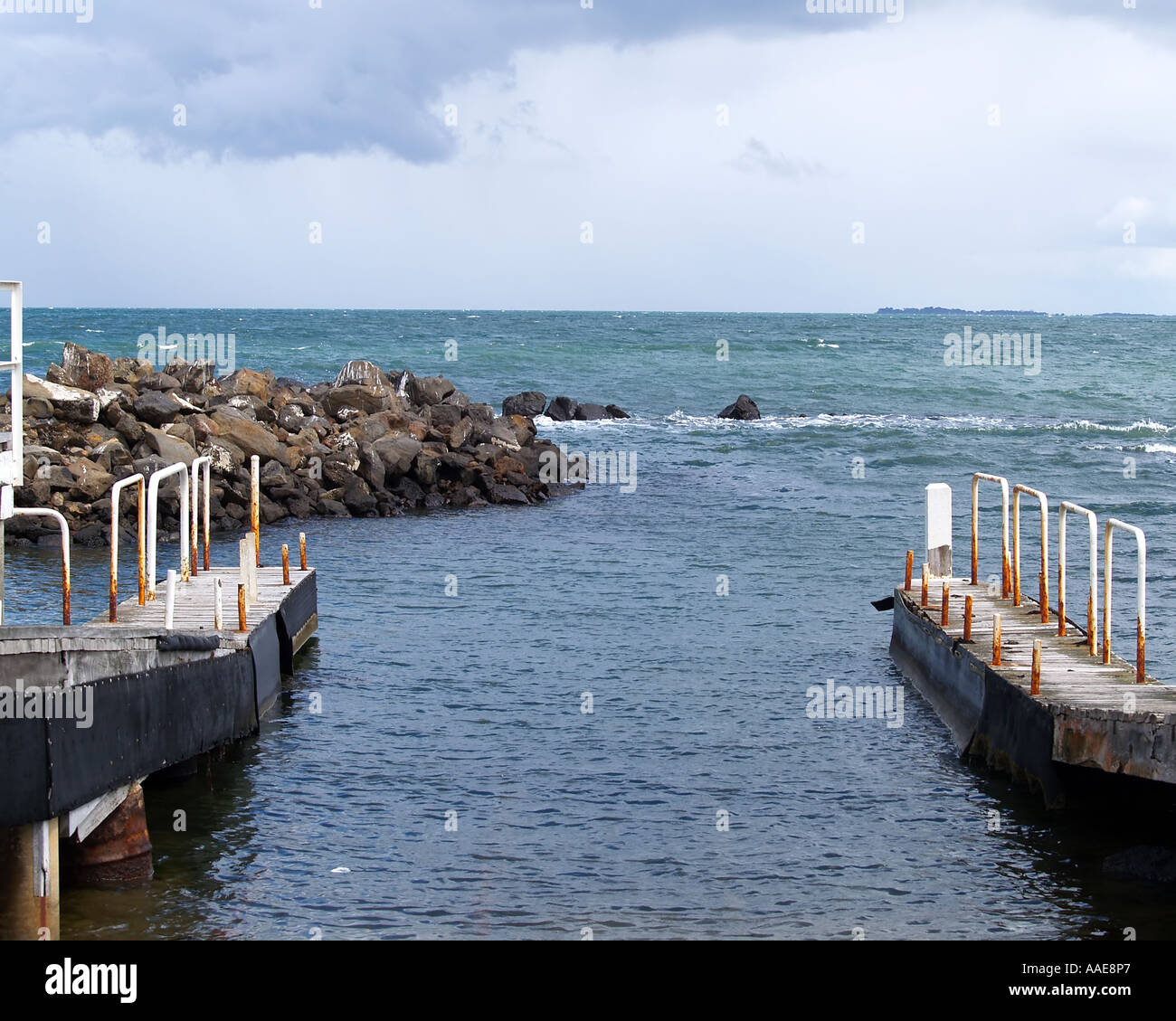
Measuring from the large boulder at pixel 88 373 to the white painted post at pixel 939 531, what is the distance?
20369 millimetres

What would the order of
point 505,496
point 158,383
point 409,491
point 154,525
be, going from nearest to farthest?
1. point 154,525
2. point 409,491
3. point 505,496
4. point 158,383

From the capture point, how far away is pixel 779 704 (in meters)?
16.1

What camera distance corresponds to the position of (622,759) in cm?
1405

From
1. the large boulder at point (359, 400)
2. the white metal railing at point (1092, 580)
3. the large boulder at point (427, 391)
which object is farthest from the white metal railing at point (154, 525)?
the large boulder at point (427, 391)

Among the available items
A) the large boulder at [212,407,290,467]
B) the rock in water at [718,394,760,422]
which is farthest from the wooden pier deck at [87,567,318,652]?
the rock in water at [718,394,760,422]

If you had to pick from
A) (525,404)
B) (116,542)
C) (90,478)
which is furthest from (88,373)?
(525,404)

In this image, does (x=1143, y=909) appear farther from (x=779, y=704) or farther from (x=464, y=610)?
(x=464, y=610)

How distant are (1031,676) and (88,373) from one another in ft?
82.6

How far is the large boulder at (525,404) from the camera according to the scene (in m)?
49.9

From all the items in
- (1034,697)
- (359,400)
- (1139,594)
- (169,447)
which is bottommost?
(1034,697)

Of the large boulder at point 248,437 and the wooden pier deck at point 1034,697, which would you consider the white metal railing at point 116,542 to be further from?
the large boulder at point 248,437

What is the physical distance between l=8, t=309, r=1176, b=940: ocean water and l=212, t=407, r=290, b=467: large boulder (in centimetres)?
226

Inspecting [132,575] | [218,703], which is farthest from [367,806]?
[132,575]

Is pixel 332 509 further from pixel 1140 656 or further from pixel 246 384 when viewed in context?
pixel 1140 656
